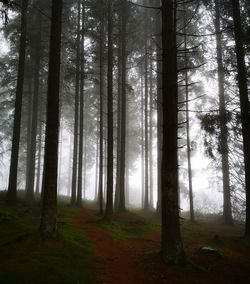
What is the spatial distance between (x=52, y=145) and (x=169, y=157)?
3571 mm

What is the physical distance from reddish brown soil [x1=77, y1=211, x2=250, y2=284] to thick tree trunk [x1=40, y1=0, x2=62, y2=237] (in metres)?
1.75

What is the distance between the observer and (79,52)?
1822 cm

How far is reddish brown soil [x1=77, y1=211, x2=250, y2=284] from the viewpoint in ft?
20.9

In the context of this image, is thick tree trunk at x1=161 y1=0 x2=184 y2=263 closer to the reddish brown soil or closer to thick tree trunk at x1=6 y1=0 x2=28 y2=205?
the reddish brown soil

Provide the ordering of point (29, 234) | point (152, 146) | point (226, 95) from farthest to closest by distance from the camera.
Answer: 1. point (152, 146)
2. point (226, 95)
3. point (29, 234)

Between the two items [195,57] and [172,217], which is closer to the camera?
[172,217]

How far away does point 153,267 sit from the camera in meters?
6.95

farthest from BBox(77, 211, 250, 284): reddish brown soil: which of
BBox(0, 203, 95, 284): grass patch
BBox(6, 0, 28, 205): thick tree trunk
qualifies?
BBox(6, 0, 28, 205): thick tree trunk

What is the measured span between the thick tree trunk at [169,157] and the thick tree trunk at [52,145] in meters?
3.27

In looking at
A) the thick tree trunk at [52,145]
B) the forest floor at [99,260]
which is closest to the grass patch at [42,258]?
the forest floor at [99,260]

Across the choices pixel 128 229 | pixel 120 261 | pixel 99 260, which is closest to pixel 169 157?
pixel 120 261

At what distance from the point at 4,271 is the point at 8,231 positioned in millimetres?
3417

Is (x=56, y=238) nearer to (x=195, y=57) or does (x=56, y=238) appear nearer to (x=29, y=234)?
(x=29, y=234)

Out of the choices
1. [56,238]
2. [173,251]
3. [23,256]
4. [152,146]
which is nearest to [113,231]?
[56,238]
